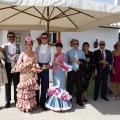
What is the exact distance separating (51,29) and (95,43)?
10.8 ft

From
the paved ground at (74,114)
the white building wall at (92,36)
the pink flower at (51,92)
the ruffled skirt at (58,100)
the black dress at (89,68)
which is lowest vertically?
the paved ground at (74,114)

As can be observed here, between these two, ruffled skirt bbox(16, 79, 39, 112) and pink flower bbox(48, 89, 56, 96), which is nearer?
ruffled skirt bbox(16, 79, 39, 112)

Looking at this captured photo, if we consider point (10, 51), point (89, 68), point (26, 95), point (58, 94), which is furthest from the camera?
point (89, 68)

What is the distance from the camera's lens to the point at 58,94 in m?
4.62

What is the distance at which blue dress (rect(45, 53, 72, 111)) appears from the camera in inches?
180

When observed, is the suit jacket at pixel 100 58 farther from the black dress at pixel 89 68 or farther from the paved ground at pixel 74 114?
the paved ground at pixel 74 114

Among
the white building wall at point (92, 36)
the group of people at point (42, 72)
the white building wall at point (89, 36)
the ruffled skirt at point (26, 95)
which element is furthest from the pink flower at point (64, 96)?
the white building wall at point (92, 36)

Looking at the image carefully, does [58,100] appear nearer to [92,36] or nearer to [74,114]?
[74,114]

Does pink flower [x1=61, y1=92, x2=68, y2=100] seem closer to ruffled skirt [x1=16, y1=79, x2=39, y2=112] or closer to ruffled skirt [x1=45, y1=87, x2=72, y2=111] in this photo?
ruffled skirt [x1=45, y1=87, x2=72, y2=111]

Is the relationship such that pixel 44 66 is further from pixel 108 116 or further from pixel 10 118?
pixel 108 116

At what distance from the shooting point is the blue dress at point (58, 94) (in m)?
4.57

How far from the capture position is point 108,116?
14.8ft

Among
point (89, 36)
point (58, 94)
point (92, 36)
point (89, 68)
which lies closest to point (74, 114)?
point (58, 94)

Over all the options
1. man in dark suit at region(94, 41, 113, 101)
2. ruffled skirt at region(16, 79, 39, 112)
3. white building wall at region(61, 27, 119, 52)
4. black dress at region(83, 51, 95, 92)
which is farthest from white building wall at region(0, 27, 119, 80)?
ruffled skirt at region(16, 79, 39, 112)
